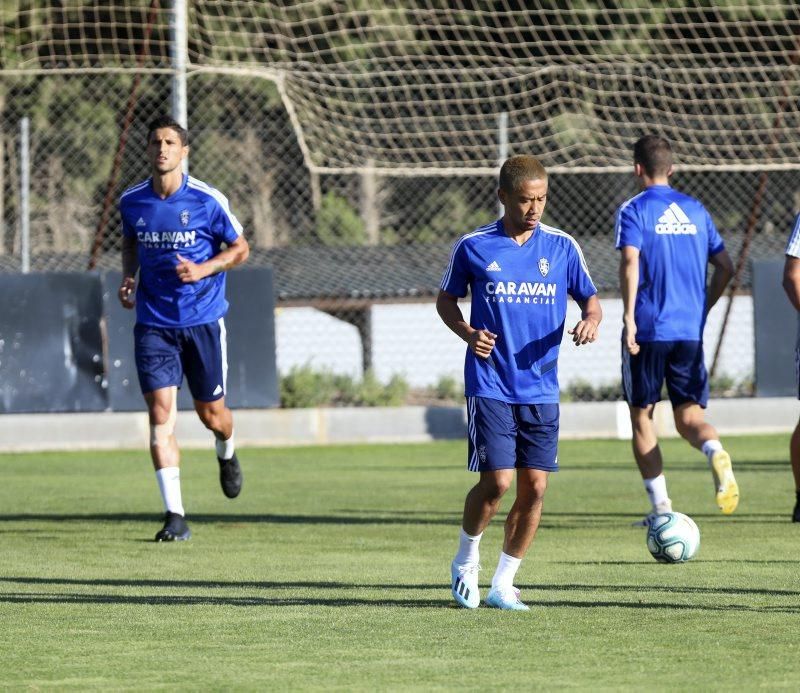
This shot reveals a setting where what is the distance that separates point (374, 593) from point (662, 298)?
2950 millimetres

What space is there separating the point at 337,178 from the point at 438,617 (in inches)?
894

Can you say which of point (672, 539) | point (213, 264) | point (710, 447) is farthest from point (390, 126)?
point (672, 539)

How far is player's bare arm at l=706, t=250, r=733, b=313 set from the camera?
903cm

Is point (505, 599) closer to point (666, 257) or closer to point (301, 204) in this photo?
point (666, 257)

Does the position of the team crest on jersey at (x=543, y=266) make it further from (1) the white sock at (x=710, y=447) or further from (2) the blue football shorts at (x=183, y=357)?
(2) the blue football shorts at (x=183, y=357)

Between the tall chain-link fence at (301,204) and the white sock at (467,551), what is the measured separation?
38.4 feet

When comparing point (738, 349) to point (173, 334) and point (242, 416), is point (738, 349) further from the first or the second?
point (173, 334)

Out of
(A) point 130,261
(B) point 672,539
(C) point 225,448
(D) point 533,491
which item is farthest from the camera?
(C) point 225,448

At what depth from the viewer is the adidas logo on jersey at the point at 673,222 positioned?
8.89 meters

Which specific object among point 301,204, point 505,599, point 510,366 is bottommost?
point 301,204

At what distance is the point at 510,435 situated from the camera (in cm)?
635

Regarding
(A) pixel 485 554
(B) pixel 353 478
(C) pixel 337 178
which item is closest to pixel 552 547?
(A) pixel 485 554

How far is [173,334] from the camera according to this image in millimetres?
9414

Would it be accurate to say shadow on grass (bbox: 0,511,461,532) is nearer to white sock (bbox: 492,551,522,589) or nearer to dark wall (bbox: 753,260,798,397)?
white sock (bbox: 492,551,522,589)
